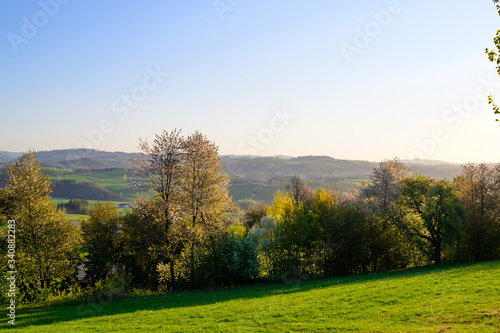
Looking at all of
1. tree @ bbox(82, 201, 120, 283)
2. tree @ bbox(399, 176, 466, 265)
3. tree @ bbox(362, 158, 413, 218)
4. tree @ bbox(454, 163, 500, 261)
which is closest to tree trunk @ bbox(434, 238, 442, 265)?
tree @ bbox(399, 176, 466, 265)

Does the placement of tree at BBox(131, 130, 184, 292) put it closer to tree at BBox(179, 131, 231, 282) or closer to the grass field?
tree at BBox(179, 131, 231, 282)

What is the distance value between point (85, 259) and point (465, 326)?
43192 millimetres

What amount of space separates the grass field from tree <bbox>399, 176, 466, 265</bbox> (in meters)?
20.0

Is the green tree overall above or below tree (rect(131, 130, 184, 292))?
below

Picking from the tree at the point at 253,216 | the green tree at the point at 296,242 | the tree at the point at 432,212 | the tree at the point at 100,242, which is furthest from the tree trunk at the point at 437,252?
the tree at the point at 100,242

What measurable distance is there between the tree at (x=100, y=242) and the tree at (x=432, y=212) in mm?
42186

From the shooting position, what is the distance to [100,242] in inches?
1663

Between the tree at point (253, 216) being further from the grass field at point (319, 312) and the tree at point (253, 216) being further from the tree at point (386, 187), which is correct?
the grass field at point (319, 312)

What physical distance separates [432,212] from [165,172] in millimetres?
37991

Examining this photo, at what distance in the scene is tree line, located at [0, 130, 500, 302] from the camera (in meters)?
33.9

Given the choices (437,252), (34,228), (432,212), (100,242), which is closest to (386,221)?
(432,212)

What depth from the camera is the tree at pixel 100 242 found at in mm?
41969

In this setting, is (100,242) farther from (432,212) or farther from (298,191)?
(298,191)

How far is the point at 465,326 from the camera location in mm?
14062
